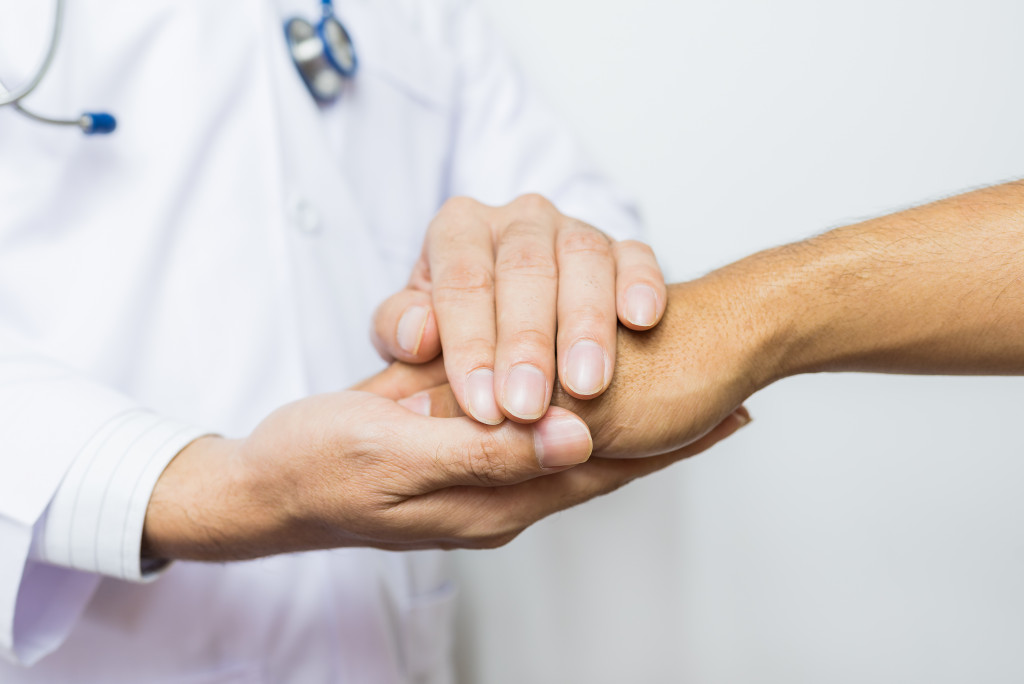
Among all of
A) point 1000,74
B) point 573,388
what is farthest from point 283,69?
point 1000,74

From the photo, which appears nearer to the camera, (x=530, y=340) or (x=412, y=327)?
(x=530, y=340)

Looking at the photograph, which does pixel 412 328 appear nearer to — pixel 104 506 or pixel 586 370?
pixel 586 370

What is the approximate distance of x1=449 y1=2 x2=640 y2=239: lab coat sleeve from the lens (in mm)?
1135

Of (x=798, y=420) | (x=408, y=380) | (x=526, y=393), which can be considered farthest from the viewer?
(x=798, y=420)

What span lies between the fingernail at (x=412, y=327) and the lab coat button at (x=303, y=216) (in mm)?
243

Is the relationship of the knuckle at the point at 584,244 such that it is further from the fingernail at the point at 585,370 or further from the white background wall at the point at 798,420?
the white background wall at the point at 798,420

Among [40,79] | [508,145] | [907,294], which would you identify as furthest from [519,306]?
[508,145]

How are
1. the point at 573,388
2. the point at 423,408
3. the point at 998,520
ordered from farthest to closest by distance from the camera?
the point at 998,520
the point at 423,408
the point at 573,388

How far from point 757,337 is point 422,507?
0.36 m

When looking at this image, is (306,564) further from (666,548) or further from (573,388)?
(666,548)

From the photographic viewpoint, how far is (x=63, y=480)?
0.64 metres

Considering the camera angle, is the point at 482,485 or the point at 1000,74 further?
the point at 1000,74

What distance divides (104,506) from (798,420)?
0.98m

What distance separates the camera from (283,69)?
0.94 m
